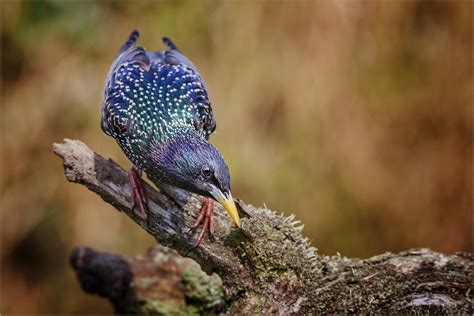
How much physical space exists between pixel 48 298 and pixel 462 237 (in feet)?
16.1

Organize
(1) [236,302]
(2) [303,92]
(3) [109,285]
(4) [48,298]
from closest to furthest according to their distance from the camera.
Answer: (1) [236,302]
(3) [109,285]
(2) [303,92]
(4) [48,298]

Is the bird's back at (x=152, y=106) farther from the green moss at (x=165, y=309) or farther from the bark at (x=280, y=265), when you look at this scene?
the green moss at (x=165, y=309)

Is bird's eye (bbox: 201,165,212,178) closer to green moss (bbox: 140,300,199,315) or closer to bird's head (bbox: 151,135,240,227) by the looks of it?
bird's head (bbox: 151,135,240,227)

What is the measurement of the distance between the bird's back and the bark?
0.29 metres

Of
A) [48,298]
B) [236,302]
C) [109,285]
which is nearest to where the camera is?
[236,302]

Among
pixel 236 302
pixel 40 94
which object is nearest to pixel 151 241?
pixel 40 94

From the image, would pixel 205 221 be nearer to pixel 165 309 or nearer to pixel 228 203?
pixel 228 203

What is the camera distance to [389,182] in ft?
27.2

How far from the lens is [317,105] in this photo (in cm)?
823

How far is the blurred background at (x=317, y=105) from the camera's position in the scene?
321 inches

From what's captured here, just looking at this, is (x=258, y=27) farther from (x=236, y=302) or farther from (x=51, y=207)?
(x=236, y=302)

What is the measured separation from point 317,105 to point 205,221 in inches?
162

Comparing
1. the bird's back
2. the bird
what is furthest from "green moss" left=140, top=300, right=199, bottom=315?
the bird's back

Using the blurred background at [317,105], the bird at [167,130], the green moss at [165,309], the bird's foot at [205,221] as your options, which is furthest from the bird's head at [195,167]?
the blurred background at [317,105]
